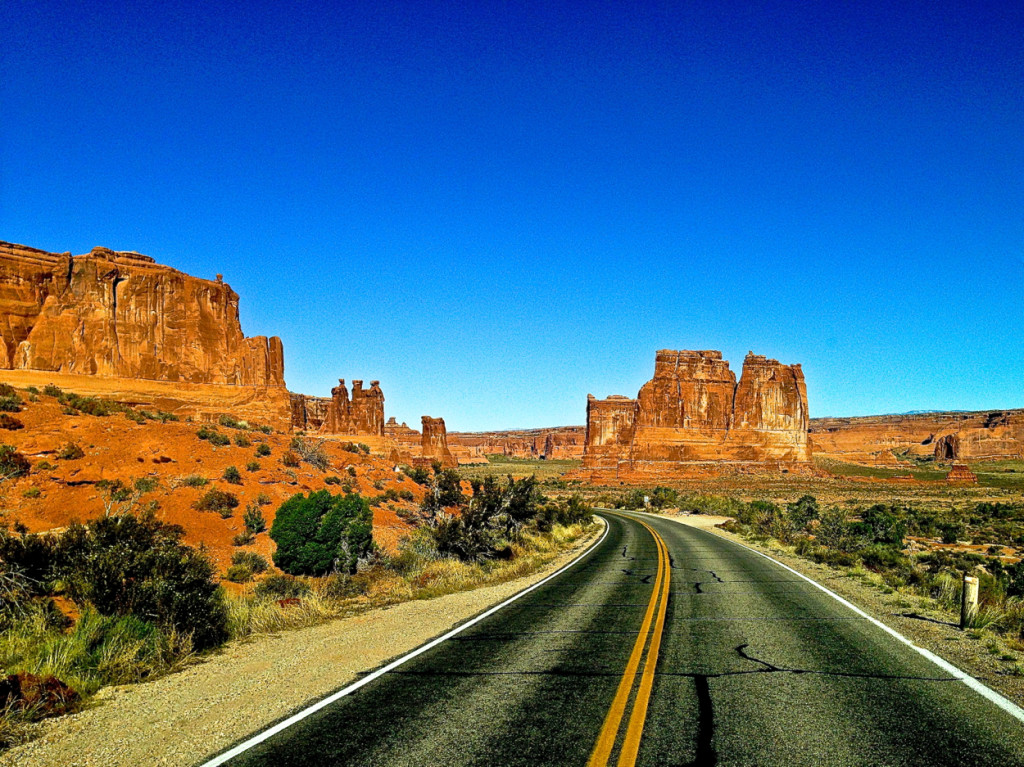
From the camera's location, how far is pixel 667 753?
445cm

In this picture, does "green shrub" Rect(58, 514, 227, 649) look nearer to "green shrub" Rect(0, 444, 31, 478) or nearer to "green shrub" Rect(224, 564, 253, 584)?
"green shrub" Rect(224, 564, 253, 584)

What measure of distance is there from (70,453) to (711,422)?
325ft

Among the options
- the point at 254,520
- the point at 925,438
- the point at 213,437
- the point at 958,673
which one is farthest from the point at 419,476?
the point at 925,438

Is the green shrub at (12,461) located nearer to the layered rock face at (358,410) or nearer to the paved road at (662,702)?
the paved road at (662,702)

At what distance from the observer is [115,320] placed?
41438 millimetres

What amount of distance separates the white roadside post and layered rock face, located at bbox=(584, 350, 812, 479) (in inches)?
3440

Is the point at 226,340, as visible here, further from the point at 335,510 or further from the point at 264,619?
the point at 264,619

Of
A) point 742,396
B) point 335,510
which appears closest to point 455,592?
point 335,510

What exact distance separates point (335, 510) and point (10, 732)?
13456 mm

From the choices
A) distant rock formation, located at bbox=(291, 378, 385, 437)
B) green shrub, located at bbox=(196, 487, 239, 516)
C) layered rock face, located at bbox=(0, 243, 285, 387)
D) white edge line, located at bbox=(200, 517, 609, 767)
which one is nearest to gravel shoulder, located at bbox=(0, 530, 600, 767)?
→ white edge line, located at bbox=(200, 517, 609, 767)

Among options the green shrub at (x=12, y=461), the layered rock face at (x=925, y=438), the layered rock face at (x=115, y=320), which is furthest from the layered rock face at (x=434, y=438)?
the layered rock face at (x=925, y=438)

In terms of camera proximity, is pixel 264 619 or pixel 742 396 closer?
pixel 264 619

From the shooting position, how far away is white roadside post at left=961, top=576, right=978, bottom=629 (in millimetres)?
9273

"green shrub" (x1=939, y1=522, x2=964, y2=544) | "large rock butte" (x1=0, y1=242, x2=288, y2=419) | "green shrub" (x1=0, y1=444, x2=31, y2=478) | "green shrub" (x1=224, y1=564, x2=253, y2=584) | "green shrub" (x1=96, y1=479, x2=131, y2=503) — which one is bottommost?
"green shrub" (x1=224, y1=564, x2=253, y2=584)
